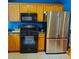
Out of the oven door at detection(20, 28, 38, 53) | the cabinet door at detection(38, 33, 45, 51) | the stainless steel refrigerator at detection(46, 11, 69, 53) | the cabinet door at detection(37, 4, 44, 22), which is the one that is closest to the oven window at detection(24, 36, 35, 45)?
the oven door at detection(20, 28, 38, 53)

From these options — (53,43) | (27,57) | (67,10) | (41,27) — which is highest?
(67,10)

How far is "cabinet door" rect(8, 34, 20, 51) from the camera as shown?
655cm

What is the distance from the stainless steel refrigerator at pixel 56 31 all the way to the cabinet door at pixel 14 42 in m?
1.10

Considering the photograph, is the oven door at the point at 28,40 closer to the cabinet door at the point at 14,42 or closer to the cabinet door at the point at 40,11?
the cabinet door at the point at 14,42

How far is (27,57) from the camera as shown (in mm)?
5879

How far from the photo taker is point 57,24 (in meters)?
6.32

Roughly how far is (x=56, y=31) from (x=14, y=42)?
5.26 feet

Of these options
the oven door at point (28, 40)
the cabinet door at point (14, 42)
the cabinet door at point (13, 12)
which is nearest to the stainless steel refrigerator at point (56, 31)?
the oven door at point (28, 40)

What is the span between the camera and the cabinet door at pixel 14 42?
21.5 feet

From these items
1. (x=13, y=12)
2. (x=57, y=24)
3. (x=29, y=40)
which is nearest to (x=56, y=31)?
(x=57, y=24)

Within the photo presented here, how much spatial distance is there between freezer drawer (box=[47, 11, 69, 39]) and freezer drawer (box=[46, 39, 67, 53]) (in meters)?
0.16

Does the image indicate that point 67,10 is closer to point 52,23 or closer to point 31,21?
point 52,23
